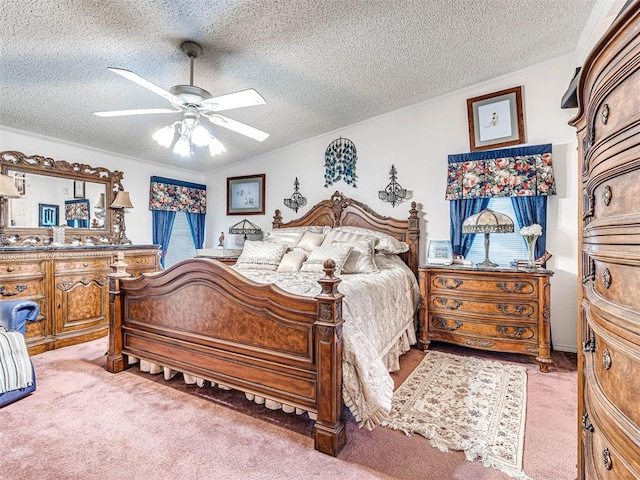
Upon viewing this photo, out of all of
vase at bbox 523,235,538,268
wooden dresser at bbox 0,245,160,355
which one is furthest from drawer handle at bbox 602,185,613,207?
wooden dresser at bbox 0,245,160,355

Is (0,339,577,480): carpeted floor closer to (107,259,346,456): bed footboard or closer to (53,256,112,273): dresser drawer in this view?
(107,259,346,456): bed footboard

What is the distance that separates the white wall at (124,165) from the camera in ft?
11.5

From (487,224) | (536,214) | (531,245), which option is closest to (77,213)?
(487,224)

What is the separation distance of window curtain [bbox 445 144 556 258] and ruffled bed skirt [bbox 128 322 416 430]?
115 centimetres

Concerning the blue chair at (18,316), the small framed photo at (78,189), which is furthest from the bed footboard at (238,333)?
the small framed photo at (78,189)

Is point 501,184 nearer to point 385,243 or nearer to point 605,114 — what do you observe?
point 385,243

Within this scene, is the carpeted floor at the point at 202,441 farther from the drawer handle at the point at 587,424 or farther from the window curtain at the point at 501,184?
the window curtain at the point at 501,184

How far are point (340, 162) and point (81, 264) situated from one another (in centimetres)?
318

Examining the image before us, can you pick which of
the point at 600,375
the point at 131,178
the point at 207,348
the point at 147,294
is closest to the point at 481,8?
the point at 600,375

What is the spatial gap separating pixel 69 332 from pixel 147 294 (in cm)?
158

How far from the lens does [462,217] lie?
3.50 metres

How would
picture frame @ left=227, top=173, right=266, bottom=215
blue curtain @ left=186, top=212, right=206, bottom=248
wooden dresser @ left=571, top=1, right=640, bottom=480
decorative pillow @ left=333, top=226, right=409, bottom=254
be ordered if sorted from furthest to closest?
blue curtain @ left=186, top=212, right=206, bottom=248
picture frame @ left=227, top=173, right=266, bottom=215
decorative pillow @ left=333, top=226, right=409, bottom=254
wooden dresser @ left=571, top=1, right=640, bottom=480

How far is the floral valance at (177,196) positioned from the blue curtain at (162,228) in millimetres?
89

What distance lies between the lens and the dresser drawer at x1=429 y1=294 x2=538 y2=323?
2.79m
